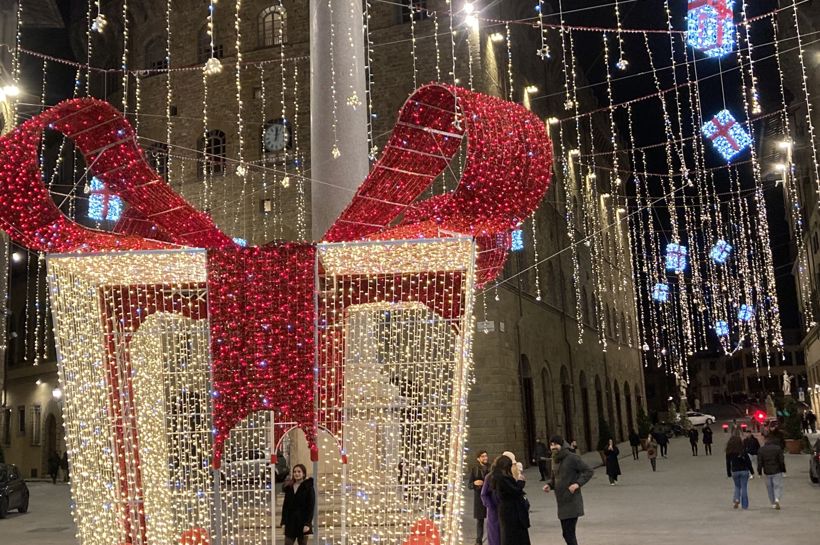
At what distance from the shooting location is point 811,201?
3294 centimetres

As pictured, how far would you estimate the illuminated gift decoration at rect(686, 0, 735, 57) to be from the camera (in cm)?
1156

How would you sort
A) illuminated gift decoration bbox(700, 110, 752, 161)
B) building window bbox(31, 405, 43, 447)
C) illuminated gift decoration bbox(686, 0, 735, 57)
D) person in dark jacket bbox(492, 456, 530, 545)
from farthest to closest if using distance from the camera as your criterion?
building window bbox(31, 405, 43, 447) < illuminated gift decoration bbox(700, 110, 752, 161) < illuminated gift decoration bbox(686, 0, 735, 57) < person in dark jacket bbox(492, 456, 530, 545)

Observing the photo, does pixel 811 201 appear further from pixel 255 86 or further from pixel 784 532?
pixel 784 532

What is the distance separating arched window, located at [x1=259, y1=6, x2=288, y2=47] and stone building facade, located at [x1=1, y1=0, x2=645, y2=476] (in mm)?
40

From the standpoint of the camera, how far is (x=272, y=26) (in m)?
25.9

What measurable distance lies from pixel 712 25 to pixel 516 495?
25.4ft

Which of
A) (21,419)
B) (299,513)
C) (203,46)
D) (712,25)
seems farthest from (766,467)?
(21,419)

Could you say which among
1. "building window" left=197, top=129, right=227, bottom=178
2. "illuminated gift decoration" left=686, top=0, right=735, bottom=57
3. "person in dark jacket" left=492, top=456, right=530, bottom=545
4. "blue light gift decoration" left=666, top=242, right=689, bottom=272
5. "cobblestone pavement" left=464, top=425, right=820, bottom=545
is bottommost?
"cobblestone pavement" left=464, top=425, right=820, bottom=545

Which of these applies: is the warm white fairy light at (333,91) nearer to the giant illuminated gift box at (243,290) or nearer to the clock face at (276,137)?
the giant illuminated gift box at (243,290)

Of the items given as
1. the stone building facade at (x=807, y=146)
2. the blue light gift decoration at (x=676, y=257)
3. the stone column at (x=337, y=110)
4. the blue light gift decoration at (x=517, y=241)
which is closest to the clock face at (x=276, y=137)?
the blue light gift decoration at (x=517, y=241)

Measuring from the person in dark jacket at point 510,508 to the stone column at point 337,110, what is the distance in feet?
13.9

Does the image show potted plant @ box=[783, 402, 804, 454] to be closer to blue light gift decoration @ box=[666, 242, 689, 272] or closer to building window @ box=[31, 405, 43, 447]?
blue light gift decoration @ box=[666, 242, 689, 272]

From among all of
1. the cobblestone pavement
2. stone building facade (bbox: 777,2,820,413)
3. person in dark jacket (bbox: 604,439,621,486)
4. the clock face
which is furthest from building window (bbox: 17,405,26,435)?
stone building facade (bbox: 777,2,820,413)

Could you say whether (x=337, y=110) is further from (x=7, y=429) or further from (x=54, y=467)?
(x=7, y=429)
